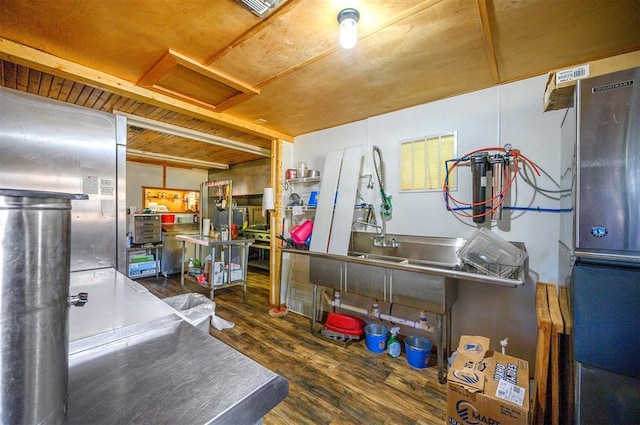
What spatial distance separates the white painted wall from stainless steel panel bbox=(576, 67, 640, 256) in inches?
39.2

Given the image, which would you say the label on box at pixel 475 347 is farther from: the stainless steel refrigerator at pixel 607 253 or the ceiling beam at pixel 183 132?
the ceiling beam at pixel 183 132

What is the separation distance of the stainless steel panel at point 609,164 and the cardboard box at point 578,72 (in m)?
0.11

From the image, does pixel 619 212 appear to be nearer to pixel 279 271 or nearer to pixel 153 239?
pixel 279 271

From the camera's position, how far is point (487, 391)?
1.43 m

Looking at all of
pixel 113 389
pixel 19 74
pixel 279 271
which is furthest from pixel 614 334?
pixel 19 74

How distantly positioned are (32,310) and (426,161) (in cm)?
281

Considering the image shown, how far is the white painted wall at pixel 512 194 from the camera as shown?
210 cm

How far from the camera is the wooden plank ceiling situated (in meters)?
1.46

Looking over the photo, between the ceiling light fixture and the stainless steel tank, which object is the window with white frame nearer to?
the ceiling light fixture

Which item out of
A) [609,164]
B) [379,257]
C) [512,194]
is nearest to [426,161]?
[512,194]

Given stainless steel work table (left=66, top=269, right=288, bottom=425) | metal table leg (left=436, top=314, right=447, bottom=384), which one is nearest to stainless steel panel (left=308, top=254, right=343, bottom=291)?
metal table leg (left=436, top=314, right=447, bottom=384)

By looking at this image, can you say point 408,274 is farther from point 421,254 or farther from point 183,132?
point 183,132

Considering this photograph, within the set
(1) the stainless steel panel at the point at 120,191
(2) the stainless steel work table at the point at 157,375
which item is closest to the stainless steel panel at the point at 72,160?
(1) the stainless steel panel at the point at 120,191

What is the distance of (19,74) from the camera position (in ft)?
7.41
